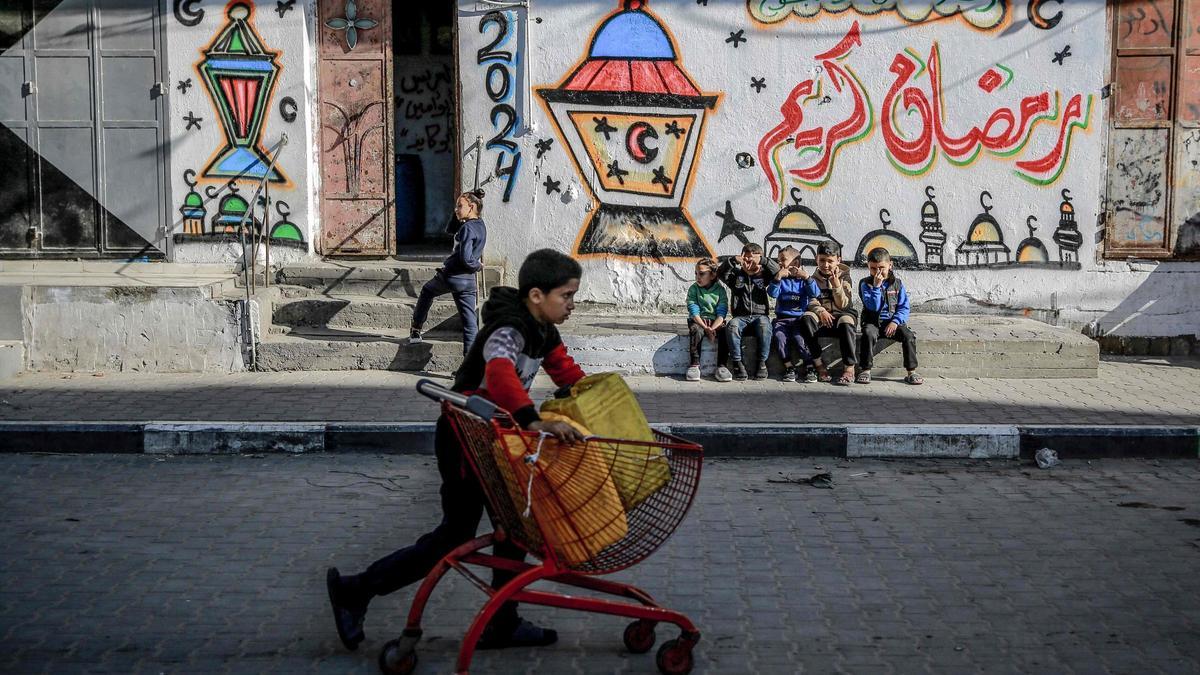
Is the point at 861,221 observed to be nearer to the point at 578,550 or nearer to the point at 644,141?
the point at 644,141

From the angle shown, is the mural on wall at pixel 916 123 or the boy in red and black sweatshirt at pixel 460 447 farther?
the mural on wall at pixel 916 123

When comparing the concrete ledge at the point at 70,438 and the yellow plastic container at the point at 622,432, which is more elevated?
the yellow plastic container at the point at 622,432

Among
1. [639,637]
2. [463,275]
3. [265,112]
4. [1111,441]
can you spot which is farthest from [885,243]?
[639,637]

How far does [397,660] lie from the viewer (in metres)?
4.28

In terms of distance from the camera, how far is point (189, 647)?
4570 millimetres

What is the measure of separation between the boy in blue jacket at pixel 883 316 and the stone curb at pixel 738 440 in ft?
6.40

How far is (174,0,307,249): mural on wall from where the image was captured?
11484 mm

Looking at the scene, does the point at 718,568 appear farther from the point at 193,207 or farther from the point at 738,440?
the point at 193,207

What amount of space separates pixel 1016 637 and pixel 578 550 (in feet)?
6.19

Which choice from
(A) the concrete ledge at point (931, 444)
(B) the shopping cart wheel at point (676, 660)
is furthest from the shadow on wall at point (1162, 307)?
(B) the shopping cart wheel at point (676, 660)

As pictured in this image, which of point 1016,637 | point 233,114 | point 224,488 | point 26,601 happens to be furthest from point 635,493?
point 233,114

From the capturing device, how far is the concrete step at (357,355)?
10258 mm

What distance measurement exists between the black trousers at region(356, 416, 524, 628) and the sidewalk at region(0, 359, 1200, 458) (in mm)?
3557

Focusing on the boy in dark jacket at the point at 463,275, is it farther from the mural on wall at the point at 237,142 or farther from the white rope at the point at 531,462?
the white rope at the point at 531,462
